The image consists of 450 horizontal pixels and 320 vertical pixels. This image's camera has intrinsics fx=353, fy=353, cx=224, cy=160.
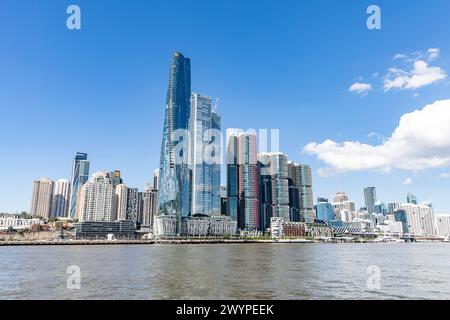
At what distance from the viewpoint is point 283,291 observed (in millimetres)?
30469
